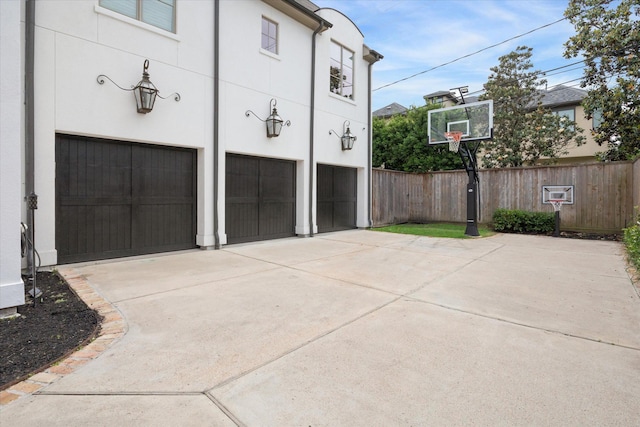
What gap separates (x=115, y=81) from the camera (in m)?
5.28

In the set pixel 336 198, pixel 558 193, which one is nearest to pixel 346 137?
pixel 336 198

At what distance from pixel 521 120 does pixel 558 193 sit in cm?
462

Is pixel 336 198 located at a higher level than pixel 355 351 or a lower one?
higher

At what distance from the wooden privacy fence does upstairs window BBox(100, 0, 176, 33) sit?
714cm

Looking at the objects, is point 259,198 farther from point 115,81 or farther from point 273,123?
point 115,81

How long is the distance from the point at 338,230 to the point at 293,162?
8.62 feet

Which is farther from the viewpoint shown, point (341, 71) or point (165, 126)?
point (341, 71)

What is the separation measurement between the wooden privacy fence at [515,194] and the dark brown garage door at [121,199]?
6458 millimetres

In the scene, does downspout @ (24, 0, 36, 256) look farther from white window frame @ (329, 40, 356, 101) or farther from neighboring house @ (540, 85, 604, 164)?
neighboring house @ (540, 85, 604, 164)

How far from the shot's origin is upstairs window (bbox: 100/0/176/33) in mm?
5344

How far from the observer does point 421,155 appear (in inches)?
518

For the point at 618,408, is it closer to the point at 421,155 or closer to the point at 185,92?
the point at 185,92

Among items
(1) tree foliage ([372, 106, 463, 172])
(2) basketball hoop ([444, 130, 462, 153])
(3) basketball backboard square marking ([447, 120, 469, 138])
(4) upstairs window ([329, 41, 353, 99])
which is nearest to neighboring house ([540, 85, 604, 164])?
(1) tree foliage ([372, 106, 463, 172])

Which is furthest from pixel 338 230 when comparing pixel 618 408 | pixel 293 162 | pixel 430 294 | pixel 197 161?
pixel 618 408
